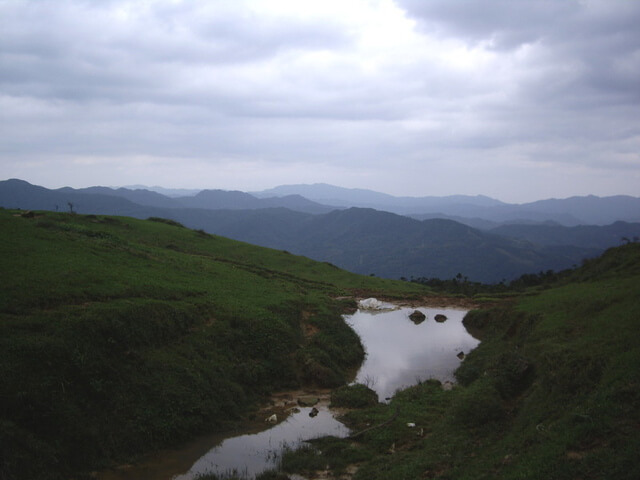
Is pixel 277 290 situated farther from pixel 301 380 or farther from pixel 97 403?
pixel 97 403

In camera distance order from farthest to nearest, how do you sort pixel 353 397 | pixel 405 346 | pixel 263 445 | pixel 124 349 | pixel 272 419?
pixel 405 346, pixel 353 397, pixel 272 419, pixel 124 349, pixel 263 445

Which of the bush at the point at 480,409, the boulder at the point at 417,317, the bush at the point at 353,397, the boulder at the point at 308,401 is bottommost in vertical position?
the boulder at the point at 308,401

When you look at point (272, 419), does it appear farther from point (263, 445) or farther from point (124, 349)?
point (124, 349)

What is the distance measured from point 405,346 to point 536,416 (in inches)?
695

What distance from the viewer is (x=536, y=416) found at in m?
12.6

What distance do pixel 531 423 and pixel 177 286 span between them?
2031 cm

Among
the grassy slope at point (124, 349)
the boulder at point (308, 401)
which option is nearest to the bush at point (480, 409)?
the boulder at point (308, 401)

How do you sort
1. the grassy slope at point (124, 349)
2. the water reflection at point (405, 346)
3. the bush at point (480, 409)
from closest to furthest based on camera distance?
the grassy slope at point (124, 349), the bush at point (480, 409), the water reflection at point (405, 346)

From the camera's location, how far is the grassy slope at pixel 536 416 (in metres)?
9.96

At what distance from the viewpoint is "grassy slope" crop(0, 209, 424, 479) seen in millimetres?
12930

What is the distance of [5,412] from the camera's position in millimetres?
12188

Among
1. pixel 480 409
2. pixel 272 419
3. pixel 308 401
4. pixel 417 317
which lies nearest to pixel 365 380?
pixel 308 401

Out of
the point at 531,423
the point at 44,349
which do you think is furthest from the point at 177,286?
the point at 531,423

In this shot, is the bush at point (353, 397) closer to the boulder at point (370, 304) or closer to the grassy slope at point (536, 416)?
the grassy slope at point (536, 416)
